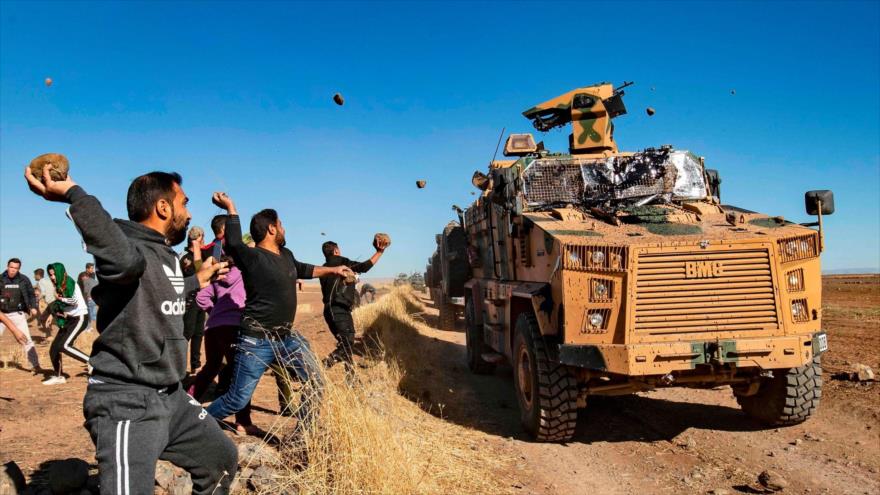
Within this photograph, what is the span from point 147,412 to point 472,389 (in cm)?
594

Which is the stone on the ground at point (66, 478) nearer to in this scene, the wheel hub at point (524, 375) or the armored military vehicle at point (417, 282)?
the wheel hub at point (524, 375)

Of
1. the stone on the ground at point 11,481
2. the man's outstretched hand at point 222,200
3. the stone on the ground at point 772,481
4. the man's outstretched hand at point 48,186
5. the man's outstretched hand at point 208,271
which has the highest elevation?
the man's outstretched hand at point 222,200

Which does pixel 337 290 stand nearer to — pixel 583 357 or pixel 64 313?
pixel 583 357

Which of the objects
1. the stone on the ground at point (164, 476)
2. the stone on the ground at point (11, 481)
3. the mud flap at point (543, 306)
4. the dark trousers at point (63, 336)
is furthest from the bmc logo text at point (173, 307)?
the dark trousers at point (63, 336)

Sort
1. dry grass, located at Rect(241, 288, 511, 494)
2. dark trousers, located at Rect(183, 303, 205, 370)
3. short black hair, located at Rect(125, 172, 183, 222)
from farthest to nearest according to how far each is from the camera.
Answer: dark trousers, located at Rect(183, 303, 205, 370) → dry grass, located at Rect(241, 288, 511, 494) → short black hair, located at Rect(125, 172, 183, 222)

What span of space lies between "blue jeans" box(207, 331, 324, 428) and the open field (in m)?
0.31

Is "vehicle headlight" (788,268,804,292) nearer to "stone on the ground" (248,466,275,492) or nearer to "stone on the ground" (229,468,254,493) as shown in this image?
"stone on the ground" (248,466,275,492)

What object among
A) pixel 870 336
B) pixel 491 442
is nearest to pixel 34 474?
pixel 491 442

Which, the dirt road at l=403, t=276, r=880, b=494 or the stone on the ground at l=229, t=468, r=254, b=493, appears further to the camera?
the dirt road at l=403, t=276, r=880, b=494

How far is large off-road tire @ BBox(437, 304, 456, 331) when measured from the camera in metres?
14.6

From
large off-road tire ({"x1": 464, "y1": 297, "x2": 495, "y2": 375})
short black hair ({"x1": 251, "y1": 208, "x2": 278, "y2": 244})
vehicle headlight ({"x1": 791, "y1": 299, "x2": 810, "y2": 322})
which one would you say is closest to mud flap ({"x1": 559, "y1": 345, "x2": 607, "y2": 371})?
vehicle headlight ({"x1": 791, "y1": 299, "x2": 810, "y2": 322})

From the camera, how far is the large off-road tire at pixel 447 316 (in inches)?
574

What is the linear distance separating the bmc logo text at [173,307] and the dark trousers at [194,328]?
12.9ft

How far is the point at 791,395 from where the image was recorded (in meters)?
5.39
